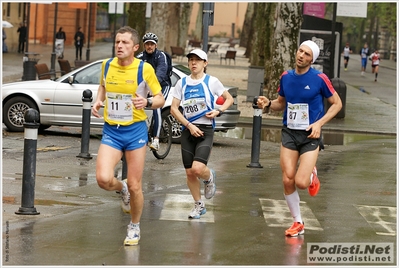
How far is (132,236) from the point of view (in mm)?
8289

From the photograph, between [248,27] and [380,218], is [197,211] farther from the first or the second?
[248,27]

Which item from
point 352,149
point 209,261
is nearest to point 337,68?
point 352,149

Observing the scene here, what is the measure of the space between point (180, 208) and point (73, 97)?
7512 mm

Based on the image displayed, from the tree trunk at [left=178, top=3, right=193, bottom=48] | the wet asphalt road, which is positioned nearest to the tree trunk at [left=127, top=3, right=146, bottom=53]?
the wet asphalt road

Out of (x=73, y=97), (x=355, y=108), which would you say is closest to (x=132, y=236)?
(x=73, y=97)

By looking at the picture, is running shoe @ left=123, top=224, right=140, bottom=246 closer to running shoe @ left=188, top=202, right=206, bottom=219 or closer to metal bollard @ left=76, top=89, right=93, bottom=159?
running shoe @ left=188, top=202, right=206, bottom=219

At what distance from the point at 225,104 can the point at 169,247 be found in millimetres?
2116

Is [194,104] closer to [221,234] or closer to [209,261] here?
[221,234]

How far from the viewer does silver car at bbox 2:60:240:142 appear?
1752cm

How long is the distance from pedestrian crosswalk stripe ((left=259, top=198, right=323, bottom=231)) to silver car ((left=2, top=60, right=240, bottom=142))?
6.45 meters

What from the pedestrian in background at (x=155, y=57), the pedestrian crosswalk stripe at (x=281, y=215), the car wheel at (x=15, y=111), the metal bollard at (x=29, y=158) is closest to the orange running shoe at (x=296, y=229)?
the pedestrian crosswalk stripe at (x=281, y=215)

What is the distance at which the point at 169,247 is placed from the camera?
8.19 metres

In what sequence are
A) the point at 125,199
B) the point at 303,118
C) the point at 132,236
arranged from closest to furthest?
the point at 132,236, the point at 303,118, the point at 125,199

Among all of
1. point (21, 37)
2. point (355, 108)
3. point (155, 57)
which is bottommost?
point (355, 108)
